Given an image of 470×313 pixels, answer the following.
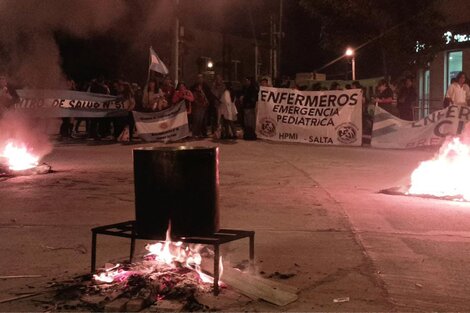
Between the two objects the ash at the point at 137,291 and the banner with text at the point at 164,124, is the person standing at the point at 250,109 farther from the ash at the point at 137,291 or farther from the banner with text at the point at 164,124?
the ash at the point at 137,291

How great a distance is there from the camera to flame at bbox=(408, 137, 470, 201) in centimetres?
844

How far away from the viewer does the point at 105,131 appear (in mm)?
18000

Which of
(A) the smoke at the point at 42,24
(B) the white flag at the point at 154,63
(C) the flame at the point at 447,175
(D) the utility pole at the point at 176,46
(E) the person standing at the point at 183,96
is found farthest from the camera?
(B) the white flag at the point at 154,63

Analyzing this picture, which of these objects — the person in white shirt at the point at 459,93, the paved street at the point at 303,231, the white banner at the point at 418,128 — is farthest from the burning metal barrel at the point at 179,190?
the person in white shirt at the point at 459,93

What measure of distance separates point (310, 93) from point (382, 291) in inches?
486

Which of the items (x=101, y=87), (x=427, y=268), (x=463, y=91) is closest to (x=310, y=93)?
(x=463, y=91)

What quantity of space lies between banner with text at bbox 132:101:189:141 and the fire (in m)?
11.5

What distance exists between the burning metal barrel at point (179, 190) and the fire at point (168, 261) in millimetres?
183

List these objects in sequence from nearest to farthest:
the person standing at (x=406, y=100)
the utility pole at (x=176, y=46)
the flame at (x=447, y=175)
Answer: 1. the flame at (x=447, y=175)
2. the person standing at (x=406, y=100)
3. the utility pole at (x=176, y=46)

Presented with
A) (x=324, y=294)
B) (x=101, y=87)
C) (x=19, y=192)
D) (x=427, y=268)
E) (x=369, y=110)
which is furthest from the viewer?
(x=101, y=87)

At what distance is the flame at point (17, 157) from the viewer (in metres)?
10.5

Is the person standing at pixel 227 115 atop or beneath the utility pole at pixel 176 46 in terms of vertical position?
beneath

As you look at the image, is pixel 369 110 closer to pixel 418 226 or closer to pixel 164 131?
pixel 164 131

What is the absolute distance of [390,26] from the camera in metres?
21.8
